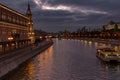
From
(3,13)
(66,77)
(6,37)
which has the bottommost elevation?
(66,77)

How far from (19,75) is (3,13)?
42.1 meters

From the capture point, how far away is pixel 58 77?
39188 mm

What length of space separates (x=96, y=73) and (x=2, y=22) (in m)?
41.4

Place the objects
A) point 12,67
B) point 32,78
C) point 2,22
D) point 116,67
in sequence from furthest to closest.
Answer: point 2,22 < point 116,67 < point 12,67 < point 32,78

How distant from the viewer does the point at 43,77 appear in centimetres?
3934

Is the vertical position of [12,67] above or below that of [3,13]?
below

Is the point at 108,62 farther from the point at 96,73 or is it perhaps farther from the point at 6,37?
the point at 6,37

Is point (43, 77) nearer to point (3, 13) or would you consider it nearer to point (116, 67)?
point (116, 67)

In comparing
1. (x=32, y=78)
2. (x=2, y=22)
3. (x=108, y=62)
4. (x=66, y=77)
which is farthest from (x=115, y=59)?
(x=2, y=22)

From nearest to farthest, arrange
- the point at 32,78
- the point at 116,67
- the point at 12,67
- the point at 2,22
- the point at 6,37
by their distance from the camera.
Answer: the point at 32,78
the point at 12,67
the point at 116,67
the point at 2,22
the point at 6,37

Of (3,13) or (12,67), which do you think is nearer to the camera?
(12,67)

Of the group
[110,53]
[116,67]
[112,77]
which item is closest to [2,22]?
[110,53]

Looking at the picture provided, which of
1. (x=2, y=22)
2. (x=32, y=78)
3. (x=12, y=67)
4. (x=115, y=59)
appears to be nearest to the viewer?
(x=32, y=78)

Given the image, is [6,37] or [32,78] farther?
[6,37]
